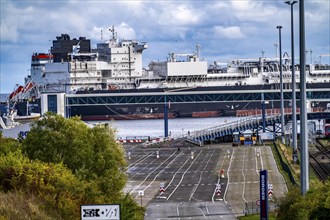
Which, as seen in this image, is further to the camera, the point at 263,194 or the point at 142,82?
the point at 142,82

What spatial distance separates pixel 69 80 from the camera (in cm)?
13525

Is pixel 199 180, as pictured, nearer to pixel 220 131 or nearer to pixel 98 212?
pixel 98 212

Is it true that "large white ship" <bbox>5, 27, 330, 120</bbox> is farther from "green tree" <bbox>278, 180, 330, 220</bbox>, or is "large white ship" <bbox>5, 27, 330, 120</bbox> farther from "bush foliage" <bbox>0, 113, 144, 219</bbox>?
"green tree" <bbox>278, 180, 330, 220</bbox>

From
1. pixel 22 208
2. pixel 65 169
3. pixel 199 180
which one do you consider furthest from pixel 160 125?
pixel 22 208

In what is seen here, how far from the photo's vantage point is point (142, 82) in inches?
5389

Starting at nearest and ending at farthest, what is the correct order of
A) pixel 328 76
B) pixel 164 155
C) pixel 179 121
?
pixel 164 155 < pixel 179 121 < pixel 328 76

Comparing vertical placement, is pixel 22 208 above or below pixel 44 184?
below

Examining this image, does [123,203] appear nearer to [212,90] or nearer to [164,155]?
[164,155]

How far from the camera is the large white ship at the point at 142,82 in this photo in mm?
133875

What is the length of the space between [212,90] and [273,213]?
10215 cm

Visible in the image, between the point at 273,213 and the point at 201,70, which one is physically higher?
the point at 201,70

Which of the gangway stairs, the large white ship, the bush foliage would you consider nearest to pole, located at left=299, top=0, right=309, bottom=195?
the bush foliage

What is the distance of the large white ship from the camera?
13388 cm

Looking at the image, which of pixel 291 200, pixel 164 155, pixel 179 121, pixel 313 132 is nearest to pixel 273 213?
pixel 291 200
